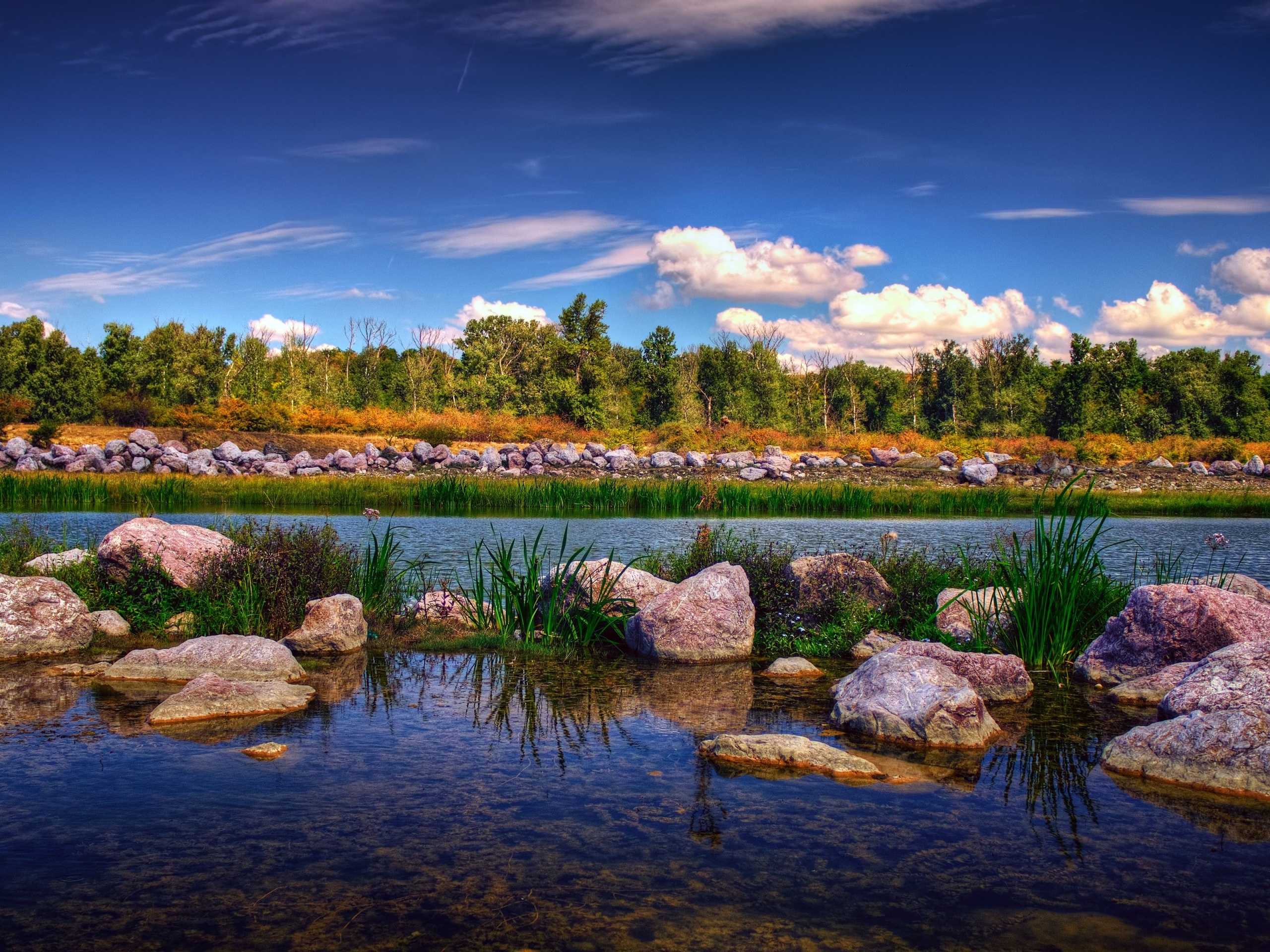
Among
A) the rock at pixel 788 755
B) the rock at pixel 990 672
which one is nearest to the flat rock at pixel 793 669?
the rock at pixel 990 672

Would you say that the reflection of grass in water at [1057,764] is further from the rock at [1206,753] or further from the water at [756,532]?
→ the water at [756,532]

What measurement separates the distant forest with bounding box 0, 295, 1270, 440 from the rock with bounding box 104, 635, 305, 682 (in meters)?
44.7

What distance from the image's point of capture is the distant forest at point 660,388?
1928 inches

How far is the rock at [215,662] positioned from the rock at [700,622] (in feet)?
10.7

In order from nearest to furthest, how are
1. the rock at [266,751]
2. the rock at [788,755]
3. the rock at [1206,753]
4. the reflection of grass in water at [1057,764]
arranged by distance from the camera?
the reflection of grass in water at [1057,764] → the rock at [1206,753] → the rock at [788,755] → the rock at [266,751]

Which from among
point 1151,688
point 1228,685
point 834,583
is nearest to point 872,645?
point 834,583

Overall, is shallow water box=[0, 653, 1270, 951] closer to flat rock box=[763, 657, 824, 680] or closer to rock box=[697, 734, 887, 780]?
rock box=[697, 734, 887, 780]

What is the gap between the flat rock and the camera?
8.23 metres

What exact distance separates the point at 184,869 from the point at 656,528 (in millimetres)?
16900

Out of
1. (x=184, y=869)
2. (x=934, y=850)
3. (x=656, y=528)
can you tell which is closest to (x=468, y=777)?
(x=184, y=869)

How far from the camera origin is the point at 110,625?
9.10 meters

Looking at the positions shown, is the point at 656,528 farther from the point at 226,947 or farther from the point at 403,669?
the point at 226,947

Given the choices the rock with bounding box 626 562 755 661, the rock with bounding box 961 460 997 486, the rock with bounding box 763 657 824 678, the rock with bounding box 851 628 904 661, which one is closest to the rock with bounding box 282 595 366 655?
the rock with bounding box 626 562 755 661

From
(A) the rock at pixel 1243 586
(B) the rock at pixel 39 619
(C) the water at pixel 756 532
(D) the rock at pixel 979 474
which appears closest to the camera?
(B) the rock at pixel 39 619
